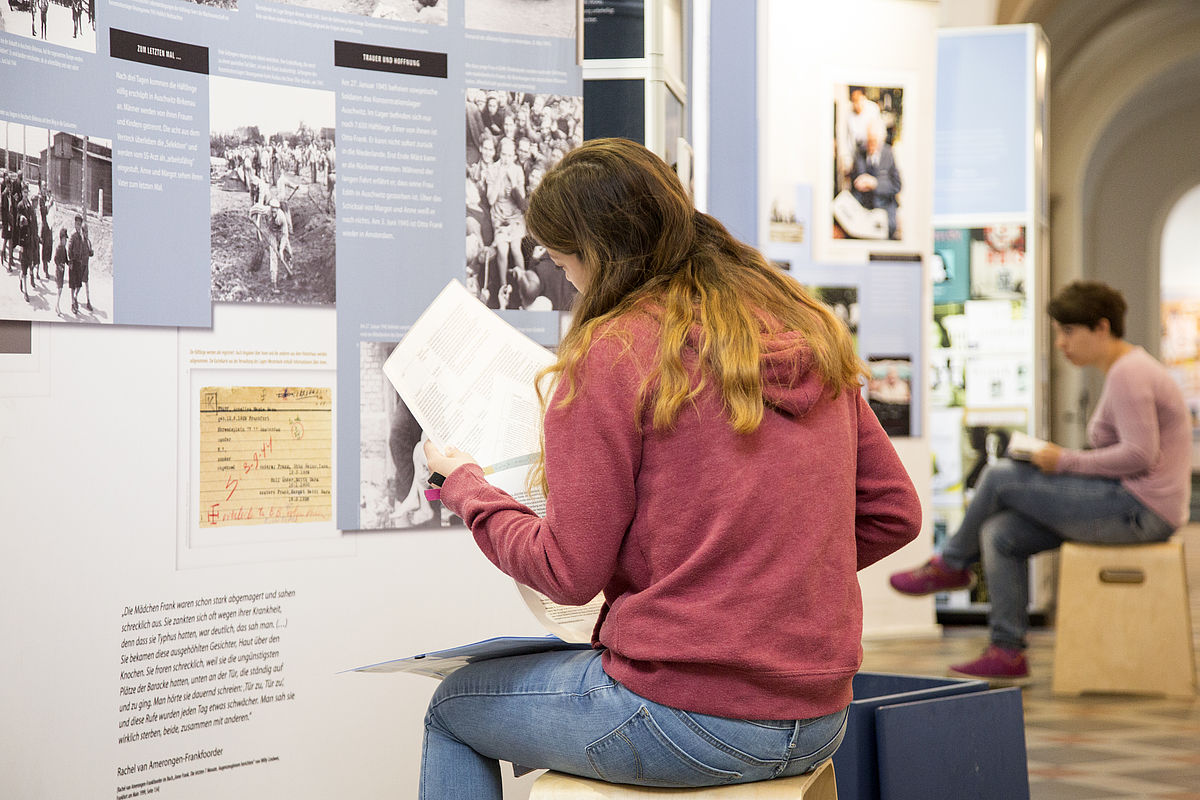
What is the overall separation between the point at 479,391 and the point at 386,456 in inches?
23.4

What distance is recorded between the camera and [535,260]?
245 cm

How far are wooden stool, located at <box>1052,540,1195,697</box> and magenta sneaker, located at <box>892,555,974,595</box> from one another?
38 cm

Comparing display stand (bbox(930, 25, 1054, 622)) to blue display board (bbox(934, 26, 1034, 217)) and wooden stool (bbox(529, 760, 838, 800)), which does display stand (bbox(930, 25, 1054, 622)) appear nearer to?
blue display board (bbox(934, 26, 1034, 217))

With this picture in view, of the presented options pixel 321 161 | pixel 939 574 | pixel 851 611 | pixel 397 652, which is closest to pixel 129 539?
pixel 397 652

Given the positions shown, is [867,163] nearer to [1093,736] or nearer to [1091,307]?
[1091,307]

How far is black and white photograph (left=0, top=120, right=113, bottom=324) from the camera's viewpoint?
1.81m

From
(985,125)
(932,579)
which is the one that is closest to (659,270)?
(932,579)

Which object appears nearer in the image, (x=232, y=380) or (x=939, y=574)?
(x=232, y=380)

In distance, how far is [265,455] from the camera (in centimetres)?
213

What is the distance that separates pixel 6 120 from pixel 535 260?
40.2 inches

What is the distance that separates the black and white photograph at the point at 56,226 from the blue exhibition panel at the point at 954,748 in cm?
151

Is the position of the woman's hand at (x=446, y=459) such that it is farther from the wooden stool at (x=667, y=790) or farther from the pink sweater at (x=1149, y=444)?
the pink sweater at (x=1149, y=444)

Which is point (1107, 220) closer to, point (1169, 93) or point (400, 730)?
point (1169, 93)

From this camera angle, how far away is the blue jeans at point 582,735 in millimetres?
1446
